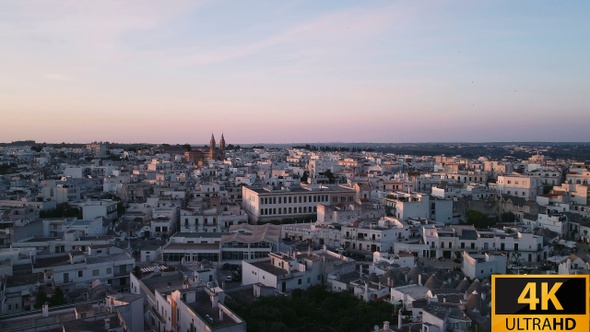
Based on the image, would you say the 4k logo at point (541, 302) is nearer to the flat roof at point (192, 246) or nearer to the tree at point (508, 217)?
the flat roof at point (192, 246)

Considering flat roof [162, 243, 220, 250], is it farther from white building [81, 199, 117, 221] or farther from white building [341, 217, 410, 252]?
white building [81, 199, 117, 221]

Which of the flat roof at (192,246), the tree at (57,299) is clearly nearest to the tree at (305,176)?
the flat roof at (192,246)

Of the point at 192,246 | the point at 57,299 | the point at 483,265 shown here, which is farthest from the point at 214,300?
the point at 483,265

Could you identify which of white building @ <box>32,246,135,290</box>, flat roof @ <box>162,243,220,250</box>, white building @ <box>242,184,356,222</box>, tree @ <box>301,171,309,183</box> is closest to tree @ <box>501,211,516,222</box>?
white building @ <box>242,184,356,222</box>

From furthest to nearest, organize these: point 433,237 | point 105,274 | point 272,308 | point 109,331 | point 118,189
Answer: point 118,189
point 433,237
point 105,274
point 272,308
point 109,331

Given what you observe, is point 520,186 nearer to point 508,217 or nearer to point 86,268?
point 508,217

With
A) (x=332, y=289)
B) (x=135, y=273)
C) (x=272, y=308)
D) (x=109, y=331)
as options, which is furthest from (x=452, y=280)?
(x=109, y=331)

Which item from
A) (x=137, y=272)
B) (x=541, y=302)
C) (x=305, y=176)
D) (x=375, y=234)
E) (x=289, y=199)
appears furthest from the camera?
(x=305, y=176)

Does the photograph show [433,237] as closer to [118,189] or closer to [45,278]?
[45,278]
